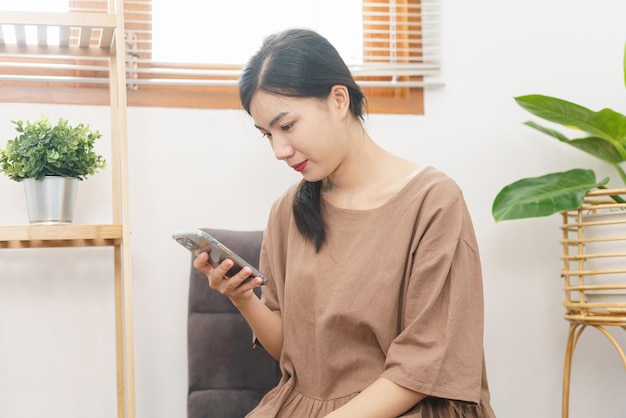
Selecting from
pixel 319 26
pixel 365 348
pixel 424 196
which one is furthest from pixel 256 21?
pixel 365 348

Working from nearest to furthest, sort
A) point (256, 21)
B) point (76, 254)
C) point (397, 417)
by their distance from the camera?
point (397, 417) < point (76, 254) < point (256, 21)

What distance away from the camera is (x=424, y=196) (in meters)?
1.30

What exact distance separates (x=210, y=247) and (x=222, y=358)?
35 centimetres

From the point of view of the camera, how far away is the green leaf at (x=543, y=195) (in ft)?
5.26

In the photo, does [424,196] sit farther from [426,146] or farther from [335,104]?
[426,146]

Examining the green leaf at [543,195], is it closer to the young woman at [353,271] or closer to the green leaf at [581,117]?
the green leaf at [581,117]

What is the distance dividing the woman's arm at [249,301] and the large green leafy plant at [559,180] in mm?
502

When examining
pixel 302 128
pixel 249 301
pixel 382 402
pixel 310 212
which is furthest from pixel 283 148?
pixel 382 402

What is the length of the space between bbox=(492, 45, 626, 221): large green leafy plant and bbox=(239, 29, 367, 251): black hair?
44cm

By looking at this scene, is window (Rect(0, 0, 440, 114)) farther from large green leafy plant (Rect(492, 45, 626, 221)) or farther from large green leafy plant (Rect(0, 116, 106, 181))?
Answer: large green leafy plant (Rect(492, 45, 626, 221))

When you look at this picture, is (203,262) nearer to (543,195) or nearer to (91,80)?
(91,80)

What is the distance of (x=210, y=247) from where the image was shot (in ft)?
4.25

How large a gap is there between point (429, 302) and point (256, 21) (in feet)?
3.00

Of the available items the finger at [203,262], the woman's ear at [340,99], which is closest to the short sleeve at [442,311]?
the woman's ear at [340,99]
